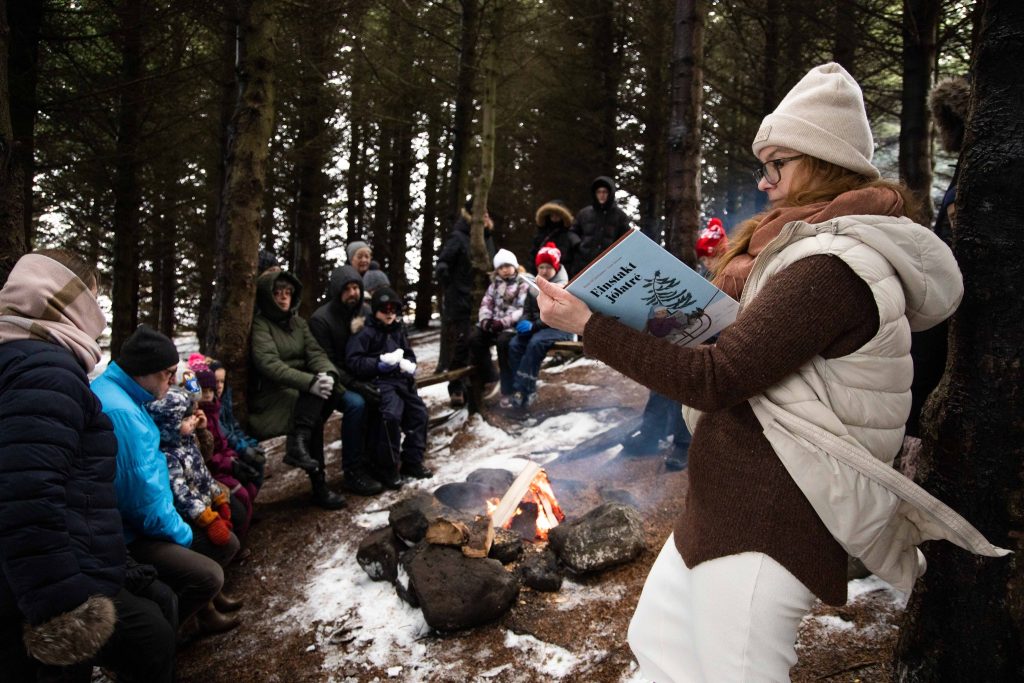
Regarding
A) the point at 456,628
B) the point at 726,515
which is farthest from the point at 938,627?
the point at 456,628

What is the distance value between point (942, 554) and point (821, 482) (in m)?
1.00

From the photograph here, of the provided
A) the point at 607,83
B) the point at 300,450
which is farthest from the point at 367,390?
the point at 607,83

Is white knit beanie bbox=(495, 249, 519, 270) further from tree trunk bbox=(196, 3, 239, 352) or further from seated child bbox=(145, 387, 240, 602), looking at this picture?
tree trunk bbox=(196, 3, 239, 352)

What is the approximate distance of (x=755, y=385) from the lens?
1.46 metres

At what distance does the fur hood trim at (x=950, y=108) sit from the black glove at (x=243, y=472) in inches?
214

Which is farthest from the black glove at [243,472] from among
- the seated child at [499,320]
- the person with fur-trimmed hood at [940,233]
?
the person with fur-trimmed hood at [940,233]

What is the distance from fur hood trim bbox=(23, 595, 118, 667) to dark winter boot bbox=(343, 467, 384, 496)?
10.4 feet

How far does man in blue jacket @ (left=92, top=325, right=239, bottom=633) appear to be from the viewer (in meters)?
3.28

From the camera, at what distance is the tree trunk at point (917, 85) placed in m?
7.50

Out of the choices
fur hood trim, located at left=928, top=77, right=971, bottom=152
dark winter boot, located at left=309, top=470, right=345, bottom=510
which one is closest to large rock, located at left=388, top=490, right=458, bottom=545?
dark winter boot, located at left=309, top=470, right=345, bottom=510

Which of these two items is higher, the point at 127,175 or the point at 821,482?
the point at 127,175

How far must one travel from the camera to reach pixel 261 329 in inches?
233

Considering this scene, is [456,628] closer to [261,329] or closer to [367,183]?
[261,329]

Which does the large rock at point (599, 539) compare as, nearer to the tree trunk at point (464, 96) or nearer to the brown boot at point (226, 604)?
the brown boot at point (226, 604)
